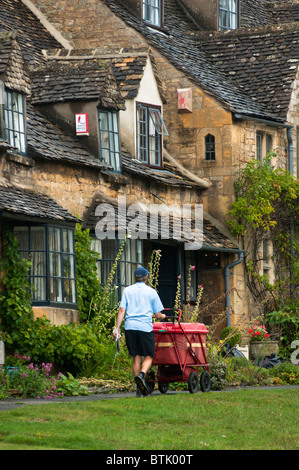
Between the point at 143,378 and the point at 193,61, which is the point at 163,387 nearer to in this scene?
the point at 143,378

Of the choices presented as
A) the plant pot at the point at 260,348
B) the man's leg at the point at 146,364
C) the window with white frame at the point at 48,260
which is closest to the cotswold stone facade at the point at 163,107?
the plant pot at the point at 260,348

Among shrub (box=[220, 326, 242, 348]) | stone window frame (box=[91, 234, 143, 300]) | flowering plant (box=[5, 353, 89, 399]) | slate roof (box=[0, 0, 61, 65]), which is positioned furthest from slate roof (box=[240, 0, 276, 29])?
flowering plant (box=[5, 353, 89, 399])

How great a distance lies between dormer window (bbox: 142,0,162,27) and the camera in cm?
2648

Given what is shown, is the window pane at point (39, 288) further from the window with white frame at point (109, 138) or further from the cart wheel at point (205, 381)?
the window with white frame at point (109, 138)

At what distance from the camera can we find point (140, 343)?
1442 centimetres

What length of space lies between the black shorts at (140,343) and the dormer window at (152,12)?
13.7 metres

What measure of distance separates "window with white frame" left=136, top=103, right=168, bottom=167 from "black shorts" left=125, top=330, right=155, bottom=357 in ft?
30.2

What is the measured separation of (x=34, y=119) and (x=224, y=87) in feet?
23.3

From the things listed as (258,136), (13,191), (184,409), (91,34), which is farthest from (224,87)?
(184,409)

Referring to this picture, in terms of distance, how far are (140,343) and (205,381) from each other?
1631mm

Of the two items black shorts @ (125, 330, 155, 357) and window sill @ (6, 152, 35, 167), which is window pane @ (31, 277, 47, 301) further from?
black shorts @ (125, 330, 155, 357)

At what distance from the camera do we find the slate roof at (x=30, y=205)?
1645 centimetres

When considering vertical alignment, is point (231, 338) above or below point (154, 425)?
below

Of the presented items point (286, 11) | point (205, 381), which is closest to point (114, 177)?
point (205, 381)
